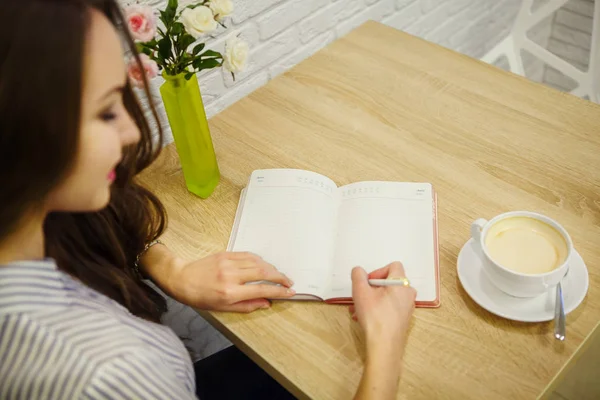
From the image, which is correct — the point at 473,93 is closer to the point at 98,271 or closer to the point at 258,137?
the point at 258,137

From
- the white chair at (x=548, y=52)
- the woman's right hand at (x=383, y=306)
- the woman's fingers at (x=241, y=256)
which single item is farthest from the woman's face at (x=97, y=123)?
the white chair at (x=548, y=52)

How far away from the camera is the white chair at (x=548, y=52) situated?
142 centimetres

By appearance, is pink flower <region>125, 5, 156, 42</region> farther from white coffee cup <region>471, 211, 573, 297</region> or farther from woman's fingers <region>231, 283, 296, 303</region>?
white coffee cup <region>471, 211, 573, 297</region>

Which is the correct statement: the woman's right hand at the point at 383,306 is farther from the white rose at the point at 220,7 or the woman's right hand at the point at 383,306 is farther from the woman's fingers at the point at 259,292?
the white rose at the point at 220,7

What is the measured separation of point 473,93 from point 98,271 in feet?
2.37

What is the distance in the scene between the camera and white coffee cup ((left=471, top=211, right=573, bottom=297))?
0.66 metres

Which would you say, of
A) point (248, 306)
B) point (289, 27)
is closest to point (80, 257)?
point (248, 306)

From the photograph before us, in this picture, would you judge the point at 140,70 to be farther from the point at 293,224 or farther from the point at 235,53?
the point at 293,224

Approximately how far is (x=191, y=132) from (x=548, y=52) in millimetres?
1080

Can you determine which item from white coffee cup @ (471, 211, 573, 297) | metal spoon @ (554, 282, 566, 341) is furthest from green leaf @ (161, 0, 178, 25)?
metal spoon @ (554, 282, 566, 341)

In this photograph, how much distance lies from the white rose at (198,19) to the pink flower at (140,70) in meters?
0.07

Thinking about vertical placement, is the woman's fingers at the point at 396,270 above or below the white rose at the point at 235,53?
below

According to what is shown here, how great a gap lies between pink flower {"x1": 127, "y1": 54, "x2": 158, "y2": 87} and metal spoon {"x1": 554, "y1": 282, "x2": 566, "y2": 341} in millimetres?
590

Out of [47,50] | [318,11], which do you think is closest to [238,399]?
[47,50]
